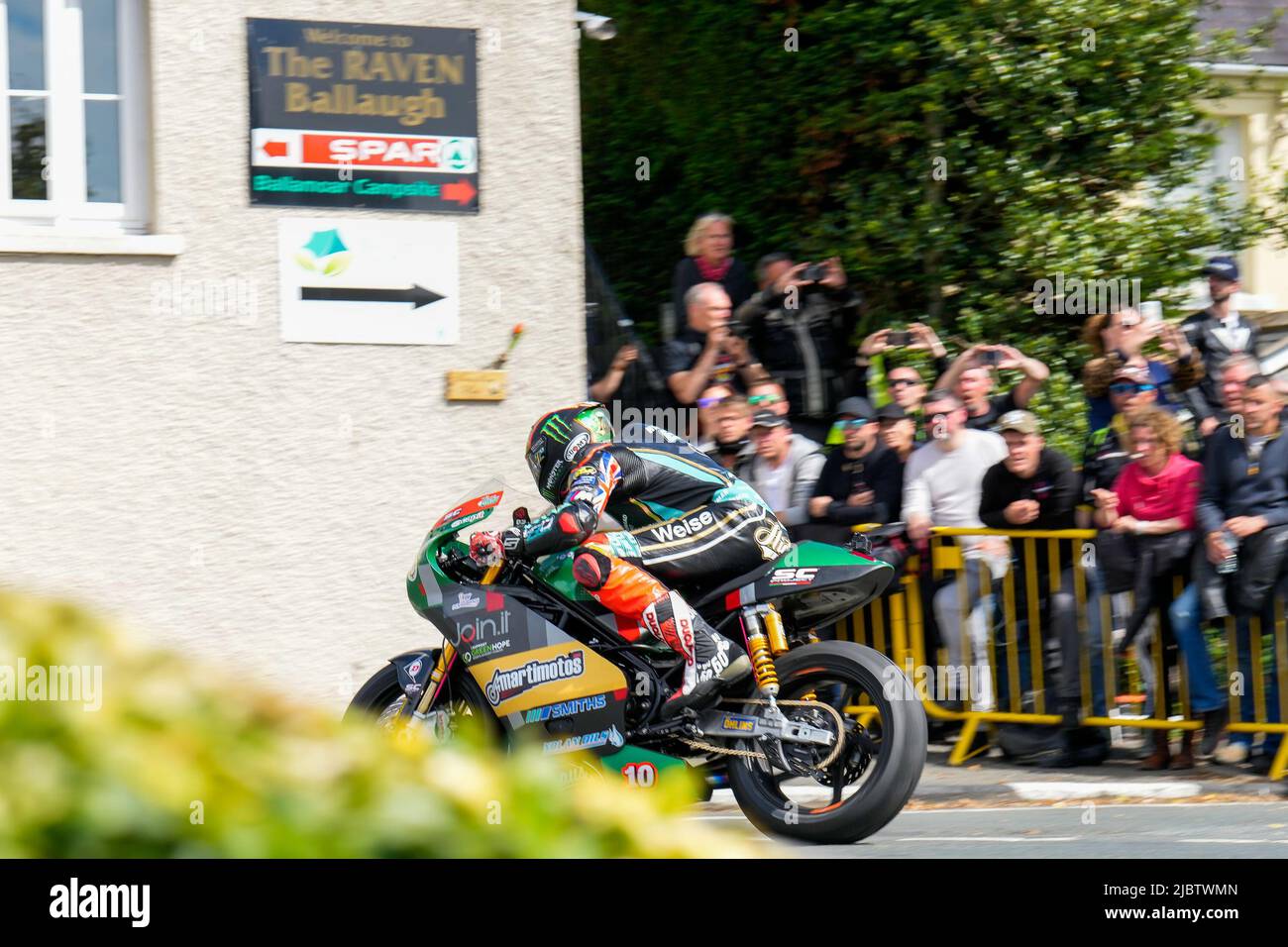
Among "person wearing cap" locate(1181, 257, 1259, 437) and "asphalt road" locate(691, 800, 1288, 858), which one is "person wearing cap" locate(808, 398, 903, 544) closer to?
"asphalt road" locate(691, 800, 1288, 858)

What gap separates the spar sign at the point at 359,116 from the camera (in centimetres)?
943

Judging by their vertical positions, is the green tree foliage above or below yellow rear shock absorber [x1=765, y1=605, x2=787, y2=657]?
above

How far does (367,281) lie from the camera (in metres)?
9.54

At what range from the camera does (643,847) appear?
2168mm

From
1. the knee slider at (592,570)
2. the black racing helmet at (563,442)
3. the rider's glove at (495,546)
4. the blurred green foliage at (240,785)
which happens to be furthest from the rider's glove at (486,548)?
the blurred green foliage at (240,785)

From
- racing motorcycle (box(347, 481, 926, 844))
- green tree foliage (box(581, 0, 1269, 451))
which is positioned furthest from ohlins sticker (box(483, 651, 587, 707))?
green tree foliage (box(581, 0, 1269, 451))

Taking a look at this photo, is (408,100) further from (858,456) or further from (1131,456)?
(1131,456)

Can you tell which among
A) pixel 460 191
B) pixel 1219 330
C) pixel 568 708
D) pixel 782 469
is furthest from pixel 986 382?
pixel 568 708

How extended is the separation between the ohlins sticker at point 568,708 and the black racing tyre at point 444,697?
22 centimetres

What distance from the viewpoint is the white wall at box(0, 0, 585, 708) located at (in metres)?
9.11

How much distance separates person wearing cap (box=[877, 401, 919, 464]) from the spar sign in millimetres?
2672

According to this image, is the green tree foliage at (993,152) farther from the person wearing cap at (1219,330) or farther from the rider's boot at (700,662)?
the rider's boot at (700,662)
